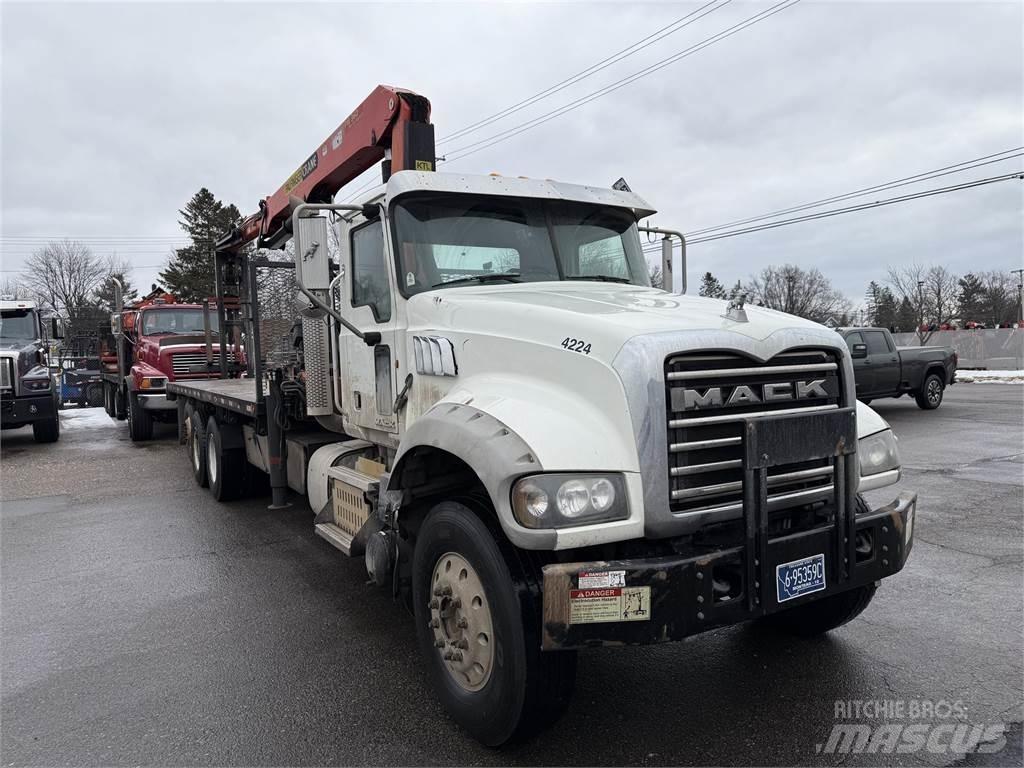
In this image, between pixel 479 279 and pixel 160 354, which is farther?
pixel 160 354

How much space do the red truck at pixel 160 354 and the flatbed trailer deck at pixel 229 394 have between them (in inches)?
68.0

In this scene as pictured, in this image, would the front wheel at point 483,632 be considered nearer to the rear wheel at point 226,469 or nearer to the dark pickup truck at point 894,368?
the rear wheel at point 226,469

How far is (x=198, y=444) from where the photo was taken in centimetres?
886

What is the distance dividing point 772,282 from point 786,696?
74.1 m

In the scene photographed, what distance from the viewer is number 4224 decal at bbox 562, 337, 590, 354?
2955 mm

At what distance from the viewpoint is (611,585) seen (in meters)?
2.51

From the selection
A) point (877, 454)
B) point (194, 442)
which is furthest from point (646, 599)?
point (194, 442)

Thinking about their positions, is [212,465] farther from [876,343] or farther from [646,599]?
[876,343]

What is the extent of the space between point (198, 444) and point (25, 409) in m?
6.47

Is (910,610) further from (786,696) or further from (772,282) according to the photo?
(772,282)

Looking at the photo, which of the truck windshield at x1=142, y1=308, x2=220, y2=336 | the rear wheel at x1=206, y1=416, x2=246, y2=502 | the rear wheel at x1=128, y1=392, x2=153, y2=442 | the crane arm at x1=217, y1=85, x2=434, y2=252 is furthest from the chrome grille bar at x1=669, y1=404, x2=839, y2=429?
the truck windshield at x1=142, y1=308, x2=220, y2=336

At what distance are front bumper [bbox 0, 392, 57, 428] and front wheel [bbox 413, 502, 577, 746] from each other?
12.8 m

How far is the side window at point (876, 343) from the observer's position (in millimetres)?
13922

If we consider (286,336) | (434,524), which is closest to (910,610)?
(434,524)
